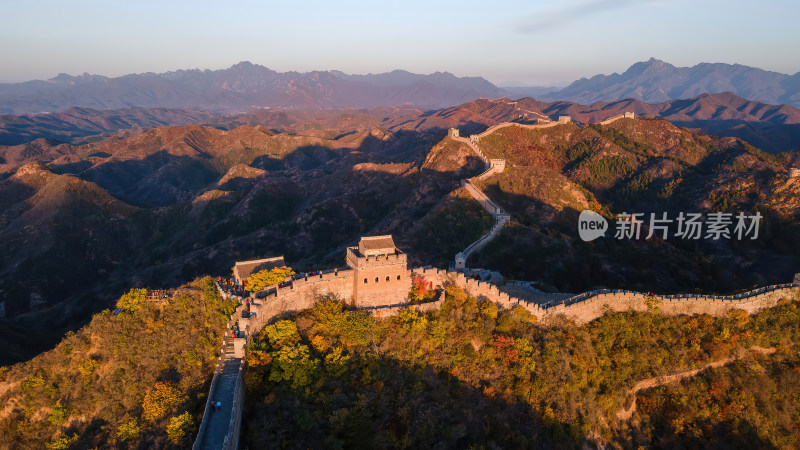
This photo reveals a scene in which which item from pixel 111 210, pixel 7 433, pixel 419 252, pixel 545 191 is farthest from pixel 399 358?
pixel 111 210

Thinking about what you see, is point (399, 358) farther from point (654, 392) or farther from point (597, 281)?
point (597, 281)

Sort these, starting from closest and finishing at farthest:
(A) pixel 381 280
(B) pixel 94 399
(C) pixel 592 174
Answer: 1. (B) pixel 94 399
2. (A) pixel 381 280
3. (C) pixel 592 174

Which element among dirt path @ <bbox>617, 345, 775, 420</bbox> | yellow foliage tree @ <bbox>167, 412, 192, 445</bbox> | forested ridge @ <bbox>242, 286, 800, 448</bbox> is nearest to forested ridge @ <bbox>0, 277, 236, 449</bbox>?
yellow foliage tree @ <bbox>167, 412, 192, 445</bbox>

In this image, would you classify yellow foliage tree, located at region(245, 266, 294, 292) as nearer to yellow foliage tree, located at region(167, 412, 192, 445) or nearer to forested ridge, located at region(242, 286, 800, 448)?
forested ridge, located at region(242, 286, 800, 448)

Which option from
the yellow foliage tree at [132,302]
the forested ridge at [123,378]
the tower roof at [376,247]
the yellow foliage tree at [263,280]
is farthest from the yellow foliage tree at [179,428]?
the tower roof at [376,247]

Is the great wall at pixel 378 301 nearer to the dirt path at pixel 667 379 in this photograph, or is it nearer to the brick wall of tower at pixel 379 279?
the brick wall of tower at pixel 379 279

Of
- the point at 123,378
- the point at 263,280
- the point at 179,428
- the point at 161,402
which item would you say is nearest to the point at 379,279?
the point at 263,280
